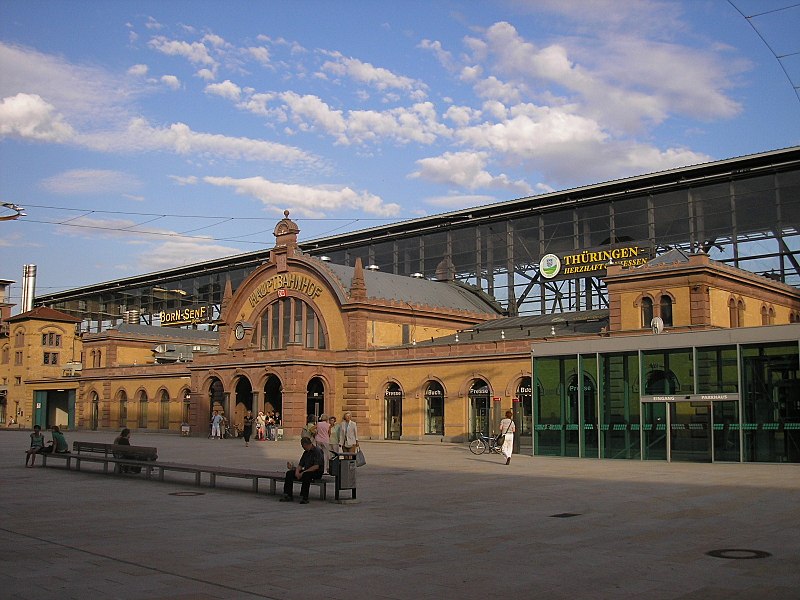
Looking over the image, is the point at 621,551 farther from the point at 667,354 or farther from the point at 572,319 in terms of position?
the point at 572,319

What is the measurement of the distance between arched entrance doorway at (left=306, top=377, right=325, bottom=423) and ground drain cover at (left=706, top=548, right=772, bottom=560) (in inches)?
1871

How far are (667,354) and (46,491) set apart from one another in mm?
21221

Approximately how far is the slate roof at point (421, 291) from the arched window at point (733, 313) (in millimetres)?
23490

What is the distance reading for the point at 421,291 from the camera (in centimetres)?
6862

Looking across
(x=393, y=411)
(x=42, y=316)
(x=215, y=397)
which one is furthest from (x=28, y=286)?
(x=393, y=411)

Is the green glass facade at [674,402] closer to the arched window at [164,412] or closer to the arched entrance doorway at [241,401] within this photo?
the arched entrance doorway at [241,401]

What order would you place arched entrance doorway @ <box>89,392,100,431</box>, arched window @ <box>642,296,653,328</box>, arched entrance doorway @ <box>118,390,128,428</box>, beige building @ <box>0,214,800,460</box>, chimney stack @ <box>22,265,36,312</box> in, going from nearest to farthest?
beige building @ <box>0,214,800,460</box>, arched window @ <box>642,296,653,328</box>, arched entrance doorway @ <box>118,390,128,428</box>, arched entrance doorway @ <box>89,392,100,431</box>, chimney stack @ <box>22,265,36,312</box>

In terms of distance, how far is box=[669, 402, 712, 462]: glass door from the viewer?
31359 mm

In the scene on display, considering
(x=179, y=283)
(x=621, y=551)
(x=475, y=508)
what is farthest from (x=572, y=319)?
(x=179, y=283)

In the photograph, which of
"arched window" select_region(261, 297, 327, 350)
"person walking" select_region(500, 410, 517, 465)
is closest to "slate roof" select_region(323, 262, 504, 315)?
"arched window" select_region(261, 297, 327, 350)

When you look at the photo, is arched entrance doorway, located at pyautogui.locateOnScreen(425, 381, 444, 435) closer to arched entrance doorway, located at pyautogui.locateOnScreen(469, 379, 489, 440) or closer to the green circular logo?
arched entrance doorway, located at pyautogui.locateOnScreen(469, 379, 489, 440)

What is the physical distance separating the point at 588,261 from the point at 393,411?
19229mm

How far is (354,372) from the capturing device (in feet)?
191

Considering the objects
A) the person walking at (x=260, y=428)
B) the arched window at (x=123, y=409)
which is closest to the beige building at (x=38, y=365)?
the arched window at (x=123, y=409)
